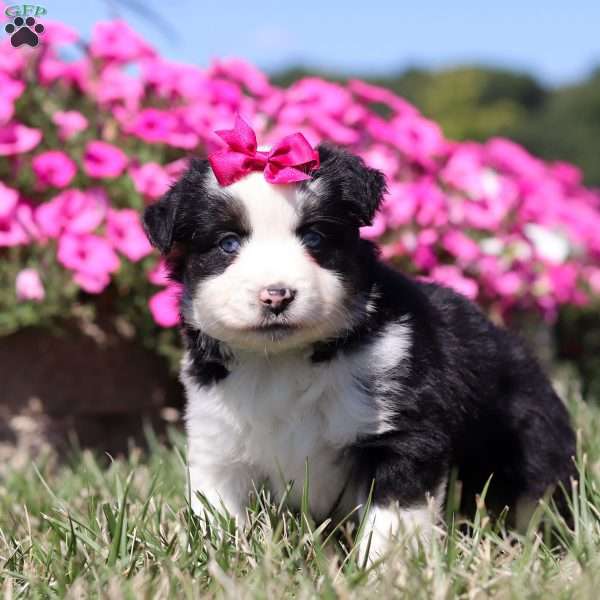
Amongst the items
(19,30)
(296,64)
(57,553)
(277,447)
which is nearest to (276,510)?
(277,447)

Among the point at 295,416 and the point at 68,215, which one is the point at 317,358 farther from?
the point at 68,215

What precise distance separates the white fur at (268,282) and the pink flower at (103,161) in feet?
7.07

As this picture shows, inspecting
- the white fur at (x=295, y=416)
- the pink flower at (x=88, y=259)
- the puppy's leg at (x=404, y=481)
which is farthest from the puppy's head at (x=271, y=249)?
the pink flower at (x=88, y=259)

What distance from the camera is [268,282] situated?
295 cm

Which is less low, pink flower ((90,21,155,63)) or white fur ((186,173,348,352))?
pink flower ((90,21,155,63))

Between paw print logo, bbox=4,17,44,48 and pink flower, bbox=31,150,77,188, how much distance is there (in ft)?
2.71

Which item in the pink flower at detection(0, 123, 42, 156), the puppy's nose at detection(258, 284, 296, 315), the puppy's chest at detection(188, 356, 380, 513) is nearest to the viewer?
the puppy's nose at detection(258, 284, 296, 315)

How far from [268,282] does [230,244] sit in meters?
0.32

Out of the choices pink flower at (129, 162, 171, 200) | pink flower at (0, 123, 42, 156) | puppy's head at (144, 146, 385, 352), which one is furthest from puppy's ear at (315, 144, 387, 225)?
pink flower at (0, 123, 42, 156)

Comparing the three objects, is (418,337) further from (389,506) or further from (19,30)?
(19,30)

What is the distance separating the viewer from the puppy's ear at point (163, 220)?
332cm

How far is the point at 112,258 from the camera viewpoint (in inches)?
195

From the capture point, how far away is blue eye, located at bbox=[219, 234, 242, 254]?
3.18m

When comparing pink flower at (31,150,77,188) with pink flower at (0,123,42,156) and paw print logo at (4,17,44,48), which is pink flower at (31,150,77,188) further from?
paw print logo at (4,17,44,48)
